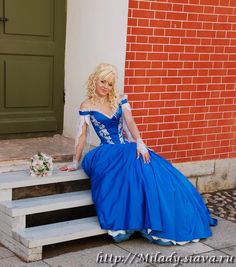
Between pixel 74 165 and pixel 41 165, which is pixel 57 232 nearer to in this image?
pixel 41 165

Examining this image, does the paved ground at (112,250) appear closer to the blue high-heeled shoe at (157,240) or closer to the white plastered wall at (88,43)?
the blue high-heeled shoe at (157,240)

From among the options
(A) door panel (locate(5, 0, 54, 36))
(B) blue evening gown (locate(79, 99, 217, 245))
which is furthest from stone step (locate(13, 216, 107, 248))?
(A) door panel (locate(5, 0, 54, 36))

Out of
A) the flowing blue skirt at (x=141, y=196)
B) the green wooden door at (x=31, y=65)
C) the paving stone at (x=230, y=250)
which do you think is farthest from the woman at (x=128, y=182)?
the green wooden door at (x=31, y=65)

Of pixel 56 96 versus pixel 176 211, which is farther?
pixel 56 96

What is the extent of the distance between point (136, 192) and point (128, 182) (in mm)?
107

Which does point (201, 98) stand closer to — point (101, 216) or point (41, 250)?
point (101, 216)

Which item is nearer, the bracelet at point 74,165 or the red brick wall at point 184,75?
the bracelet at point 74,165

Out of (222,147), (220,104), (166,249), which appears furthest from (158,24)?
(166,249)

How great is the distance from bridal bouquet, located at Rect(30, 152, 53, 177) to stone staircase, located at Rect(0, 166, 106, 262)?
5 centimetres

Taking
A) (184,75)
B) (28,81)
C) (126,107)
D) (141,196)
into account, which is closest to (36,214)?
(141,196)

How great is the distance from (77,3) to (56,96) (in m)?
0.97

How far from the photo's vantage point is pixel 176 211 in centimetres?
462

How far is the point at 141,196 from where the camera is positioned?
177 inches

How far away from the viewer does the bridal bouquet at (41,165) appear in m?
4.64
